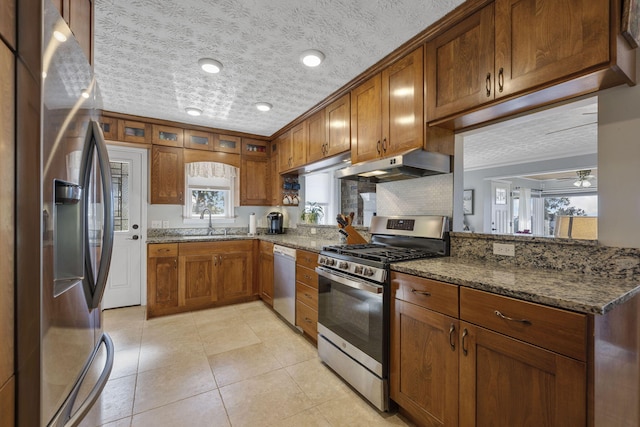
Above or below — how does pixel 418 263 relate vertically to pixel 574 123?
below

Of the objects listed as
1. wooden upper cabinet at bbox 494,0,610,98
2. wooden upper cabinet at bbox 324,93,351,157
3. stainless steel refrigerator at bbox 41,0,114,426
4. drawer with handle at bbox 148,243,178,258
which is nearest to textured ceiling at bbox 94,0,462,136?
wooden upper cabinet at bbox 324,93,351,157

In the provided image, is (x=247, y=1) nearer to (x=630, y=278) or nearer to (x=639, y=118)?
(x=639, y=118)

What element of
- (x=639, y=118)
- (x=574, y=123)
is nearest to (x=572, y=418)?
(x=639, y=118)

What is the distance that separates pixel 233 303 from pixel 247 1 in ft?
11.0

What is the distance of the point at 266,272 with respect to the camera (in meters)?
3.64

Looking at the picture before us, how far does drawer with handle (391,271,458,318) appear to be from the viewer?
54.7 inches

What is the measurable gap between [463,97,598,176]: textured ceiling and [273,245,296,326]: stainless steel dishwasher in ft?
6.81

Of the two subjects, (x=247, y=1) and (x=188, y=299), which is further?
(x=188, y=299)

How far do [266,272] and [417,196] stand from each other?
2174mm

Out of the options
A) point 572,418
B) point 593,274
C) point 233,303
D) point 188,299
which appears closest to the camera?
point 572,418

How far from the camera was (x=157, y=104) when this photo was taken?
3125mm

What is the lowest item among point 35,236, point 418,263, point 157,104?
point 418,263

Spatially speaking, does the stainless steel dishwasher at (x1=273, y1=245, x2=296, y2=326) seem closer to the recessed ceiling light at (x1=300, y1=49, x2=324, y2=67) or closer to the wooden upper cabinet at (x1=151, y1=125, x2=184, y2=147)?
the recessed ceiling light at (x1=300, y1=49, x2=324, y2=67)

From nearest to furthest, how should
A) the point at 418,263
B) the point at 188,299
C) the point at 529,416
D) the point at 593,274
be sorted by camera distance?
1. the point at 529,416
2. the point at 593,274
3. the point at 418,263
4. the point at 188,299
